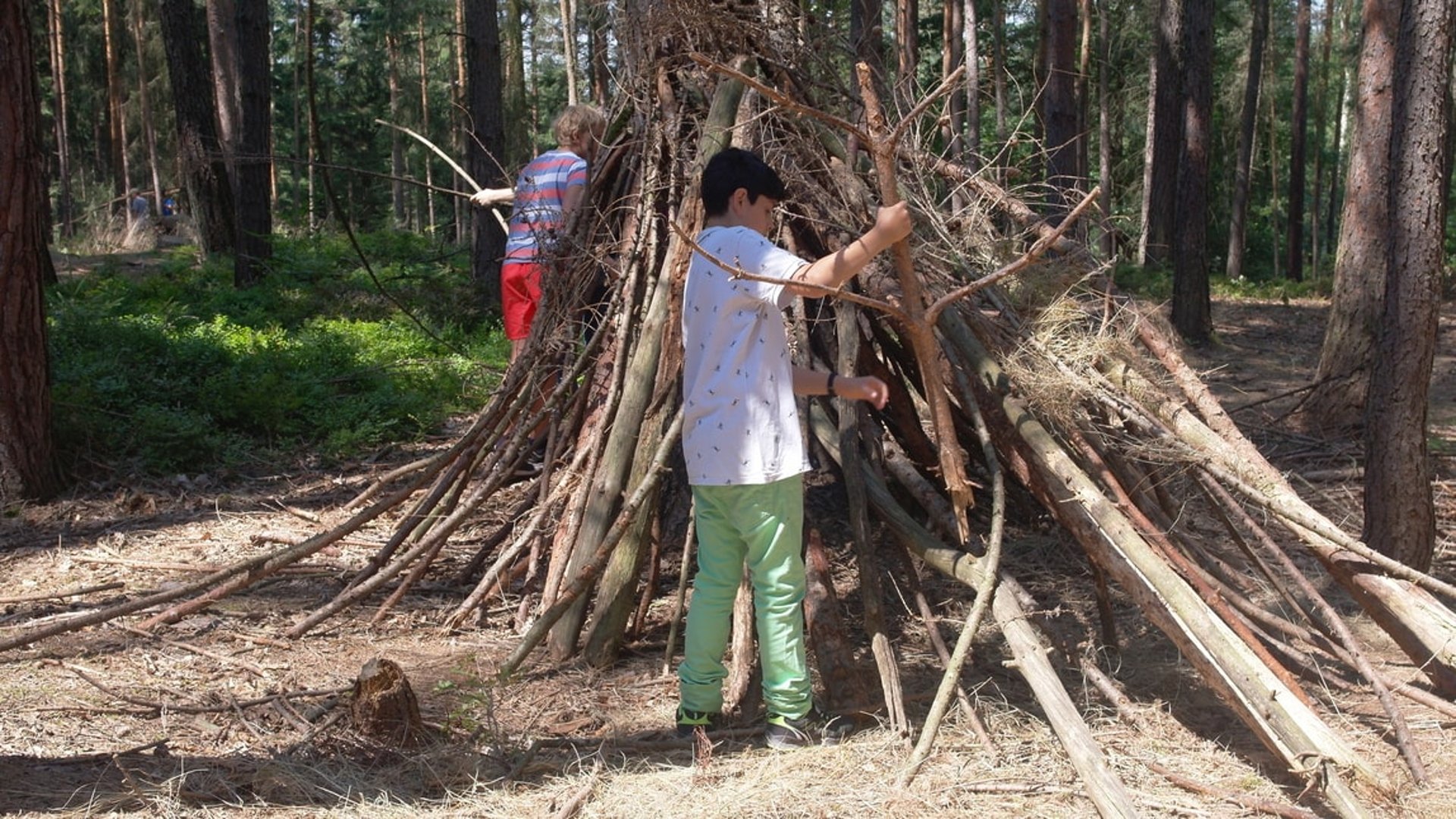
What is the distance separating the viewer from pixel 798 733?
3.29 metres

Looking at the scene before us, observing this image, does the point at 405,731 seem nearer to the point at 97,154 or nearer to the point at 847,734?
the point at 847,734

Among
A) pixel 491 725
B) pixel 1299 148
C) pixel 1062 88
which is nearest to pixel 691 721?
pixel 491 725

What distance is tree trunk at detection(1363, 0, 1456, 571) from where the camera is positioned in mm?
4074

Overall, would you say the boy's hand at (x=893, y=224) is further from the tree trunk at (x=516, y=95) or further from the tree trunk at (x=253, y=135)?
the tree trunk at (x=516, y=95)

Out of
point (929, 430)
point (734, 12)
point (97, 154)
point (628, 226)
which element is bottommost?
point (929, 430)

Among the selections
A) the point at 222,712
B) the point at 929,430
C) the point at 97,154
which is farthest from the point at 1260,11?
the point at 97,154

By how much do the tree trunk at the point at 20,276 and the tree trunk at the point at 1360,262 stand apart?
22.1ft

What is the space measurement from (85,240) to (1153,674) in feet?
54.8

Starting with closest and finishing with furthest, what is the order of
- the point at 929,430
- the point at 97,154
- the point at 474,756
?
the point at 474,756 < the point at 929,430 < the point at 97,154

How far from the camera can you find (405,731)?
131 inches

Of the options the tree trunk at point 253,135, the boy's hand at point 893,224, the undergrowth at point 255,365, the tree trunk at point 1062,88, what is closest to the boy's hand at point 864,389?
the boy's hand at point 893,224

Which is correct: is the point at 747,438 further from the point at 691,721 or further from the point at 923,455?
the point at 923,455

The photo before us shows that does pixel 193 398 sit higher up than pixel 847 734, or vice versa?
pixel 193 398

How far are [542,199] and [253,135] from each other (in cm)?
776
